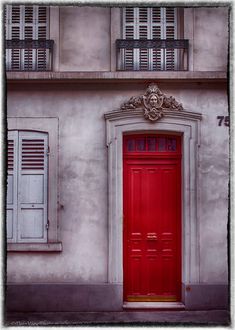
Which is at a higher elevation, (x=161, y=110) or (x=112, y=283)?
(x=161, y=110)

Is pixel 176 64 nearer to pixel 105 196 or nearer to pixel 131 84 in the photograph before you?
pixel 131 84

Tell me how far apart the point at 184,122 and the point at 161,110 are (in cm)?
51

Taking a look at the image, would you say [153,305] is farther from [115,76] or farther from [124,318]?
[115,76]

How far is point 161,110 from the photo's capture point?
8531 millimetres

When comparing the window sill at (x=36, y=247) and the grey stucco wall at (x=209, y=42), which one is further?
the grey stucco wall at (x=209, y=42)

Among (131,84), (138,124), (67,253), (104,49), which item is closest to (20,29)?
(104,49)

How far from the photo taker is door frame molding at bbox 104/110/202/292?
849cm

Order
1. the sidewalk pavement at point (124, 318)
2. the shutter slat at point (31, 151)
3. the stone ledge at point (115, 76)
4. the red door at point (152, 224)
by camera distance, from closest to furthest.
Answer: the sidewalk pavement at point (124, 318), the stone ledge at point (115, 76), the shutter slat at point (31, 151), the red door at point (152, 224)

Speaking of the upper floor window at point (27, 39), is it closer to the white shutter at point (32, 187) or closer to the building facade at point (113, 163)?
the building facade at point (113, 163)

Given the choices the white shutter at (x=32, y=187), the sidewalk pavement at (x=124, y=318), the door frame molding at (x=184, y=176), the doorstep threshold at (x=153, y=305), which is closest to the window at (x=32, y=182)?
the white shutter at (x=32, y=187)

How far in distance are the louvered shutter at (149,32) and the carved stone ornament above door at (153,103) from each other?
1.85 feet

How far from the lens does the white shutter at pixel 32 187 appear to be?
28.1 feet

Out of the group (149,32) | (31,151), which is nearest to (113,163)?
(31,151)

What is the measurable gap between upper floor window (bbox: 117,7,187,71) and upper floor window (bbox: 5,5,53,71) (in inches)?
58.2
